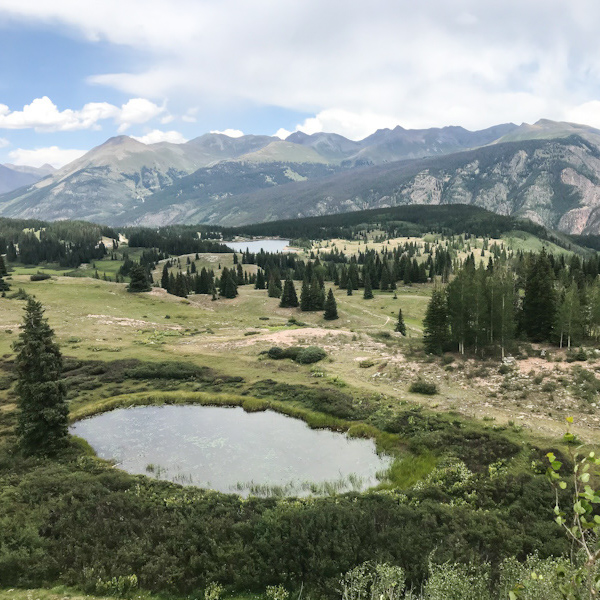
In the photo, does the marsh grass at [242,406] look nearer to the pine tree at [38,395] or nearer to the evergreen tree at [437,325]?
the pine tree at [38,395]

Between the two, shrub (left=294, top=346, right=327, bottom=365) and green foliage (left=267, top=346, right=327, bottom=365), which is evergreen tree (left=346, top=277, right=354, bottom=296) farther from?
shrub (left=294, top=346, right=327, bottom=365)

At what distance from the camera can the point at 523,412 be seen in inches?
1468

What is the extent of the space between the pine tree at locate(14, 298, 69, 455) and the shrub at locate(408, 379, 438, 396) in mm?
33913

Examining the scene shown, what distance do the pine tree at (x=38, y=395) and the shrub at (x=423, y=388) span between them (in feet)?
111

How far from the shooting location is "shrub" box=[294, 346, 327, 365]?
58.1 metres

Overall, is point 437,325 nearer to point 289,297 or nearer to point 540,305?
point 540,305

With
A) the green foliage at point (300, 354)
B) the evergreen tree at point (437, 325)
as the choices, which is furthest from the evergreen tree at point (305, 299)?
the evergreen tree at point (437, 325)

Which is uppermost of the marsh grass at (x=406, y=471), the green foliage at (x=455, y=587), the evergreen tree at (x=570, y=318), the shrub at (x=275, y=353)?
the evergreen tree at (x=570, y=318)

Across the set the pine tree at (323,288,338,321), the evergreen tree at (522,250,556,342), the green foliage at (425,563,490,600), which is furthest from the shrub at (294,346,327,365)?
the green foliage at (425,563,490,600)

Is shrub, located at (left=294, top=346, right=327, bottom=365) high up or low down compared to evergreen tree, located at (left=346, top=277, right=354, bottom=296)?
down

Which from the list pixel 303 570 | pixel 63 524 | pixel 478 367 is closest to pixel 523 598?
pixel 303 570

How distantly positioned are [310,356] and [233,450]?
86.1 ft

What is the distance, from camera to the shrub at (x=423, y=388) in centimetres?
4394

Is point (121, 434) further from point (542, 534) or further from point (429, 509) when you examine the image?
point (542, 534)
